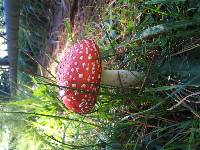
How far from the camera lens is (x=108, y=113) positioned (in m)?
1.35

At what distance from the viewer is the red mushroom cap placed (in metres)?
1.08

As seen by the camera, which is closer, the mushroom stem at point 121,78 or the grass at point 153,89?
the grass at point 153,89

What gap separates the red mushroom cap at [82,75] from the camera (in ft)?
3.53

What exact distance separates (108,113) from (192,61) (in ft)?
1.41

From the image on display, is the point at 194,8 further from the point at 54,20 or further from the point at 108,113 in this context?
the point at 54,20

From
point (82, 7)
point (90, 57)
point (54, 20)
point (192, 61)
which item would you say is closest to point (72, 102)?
point (90, 57)

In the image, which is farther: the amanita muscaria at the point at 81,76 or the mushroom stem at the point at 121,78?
the mushroom stem at the point at 121,78

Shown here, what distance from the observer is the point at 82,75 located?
108 cm

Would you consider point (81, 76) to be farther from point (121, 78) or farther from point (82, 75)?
point (121, 78)

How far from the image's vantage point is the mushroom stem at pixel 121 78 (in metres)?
1.21

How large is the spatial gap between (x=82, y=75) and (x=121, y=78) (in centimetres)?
21

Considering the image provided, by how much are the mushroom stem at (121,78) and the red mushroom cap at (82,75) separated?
0.09m

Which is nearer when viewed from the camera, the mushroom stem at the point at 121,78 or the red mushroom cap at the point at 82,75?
Result: the red mushroom cap at the point at 82,75

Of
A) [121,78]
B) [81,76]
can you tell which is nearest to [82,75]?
[81,76]
